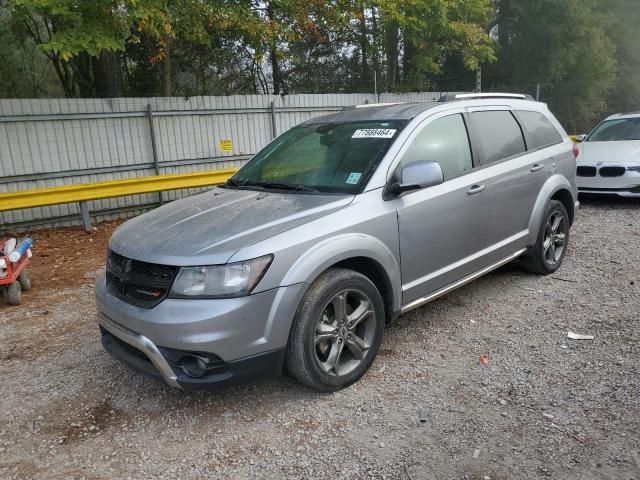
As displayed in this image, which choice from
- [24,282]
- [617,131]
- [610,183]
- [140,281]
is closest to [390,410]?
[140,281]

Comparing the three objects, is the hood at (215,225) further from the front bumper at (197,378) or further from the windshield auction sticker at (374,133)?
the windshield auction sticker at (374,133)

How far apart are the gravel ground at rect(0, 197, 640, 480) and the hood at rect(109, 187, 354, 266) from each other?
38.9 inches

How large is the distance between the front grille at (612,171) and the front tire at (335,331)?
20.8 feet

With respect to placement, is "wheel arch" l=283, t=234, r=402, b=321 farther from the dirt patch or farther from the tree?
the tree

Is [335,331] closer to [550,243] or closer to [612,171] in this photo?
[550,243]

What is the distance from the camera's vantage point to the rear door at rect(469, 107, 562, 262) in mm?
4324

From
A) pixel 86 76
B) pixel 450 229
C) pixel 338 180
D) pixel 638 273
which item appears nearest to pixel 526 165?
pixel 450 229

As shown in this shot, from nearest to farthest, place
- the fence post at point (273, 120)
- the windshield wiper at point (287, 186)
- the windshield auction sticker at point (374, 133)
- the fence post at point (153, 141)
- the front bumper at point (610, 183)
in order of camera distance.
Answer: the windshield wiper at point (287, 186) → the windshield auction sticker at point (374, 133) → the front bumper at point (610, 183) → the fence post at point (153, 141) → the fence post at point (273, 120)

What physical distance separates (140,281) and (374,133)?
1949mm

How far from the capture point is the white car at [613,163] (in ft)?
26.0

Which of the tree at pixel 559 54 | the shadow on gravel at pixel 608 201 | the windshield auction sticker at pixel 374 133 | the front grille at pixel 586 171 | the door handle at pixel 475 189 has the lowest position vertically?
the shadow on gravel at pixel 608 201

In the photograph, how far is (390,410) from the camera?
10.1ft

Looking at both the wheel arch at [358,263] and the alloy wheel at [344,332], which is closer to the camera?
the wheel arch at [358,263]

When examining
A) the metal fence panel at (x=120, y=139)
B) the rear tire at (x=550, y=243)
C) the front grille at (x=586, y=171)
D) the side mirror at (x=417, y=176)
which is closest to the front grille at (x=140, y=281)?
the side mirror at (x=417, y=176)
